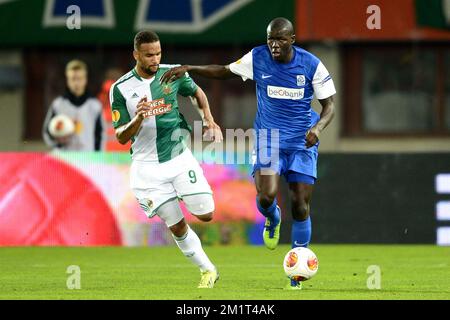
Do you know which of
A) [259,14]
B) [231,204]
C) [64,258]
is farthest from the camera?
[259,14]

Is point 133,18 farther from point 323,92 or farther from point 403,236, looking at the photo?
point 323,92

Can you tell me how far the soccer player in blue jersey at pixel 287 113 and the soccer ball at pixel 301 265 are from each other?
34 cm

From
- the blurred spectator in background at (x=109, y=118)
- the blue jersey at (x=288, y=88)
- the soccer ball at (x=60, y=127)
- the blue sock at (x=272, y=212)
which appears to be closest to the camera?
the blue jersey at (x=288, y=88)

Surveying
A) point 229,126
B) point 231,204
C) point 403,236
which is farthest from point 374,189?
point 229,126

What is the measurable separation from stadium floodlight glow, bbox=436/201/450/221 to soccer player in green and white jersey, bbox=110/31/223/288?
5.98 metres

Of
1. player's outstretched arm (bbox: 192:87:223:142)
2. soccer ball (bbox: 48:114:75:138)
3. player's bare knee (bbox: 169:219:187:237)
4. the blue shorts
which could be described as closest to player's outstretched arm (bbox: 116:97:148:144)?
player's outstretched arm (bbox: 192:87:223:142)

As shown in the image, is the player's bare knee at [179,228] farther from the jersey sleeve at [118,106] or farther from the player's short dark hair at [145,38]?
the player's short dark hair at [145,38]

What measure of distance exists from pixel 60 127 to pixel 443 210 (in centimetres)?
535

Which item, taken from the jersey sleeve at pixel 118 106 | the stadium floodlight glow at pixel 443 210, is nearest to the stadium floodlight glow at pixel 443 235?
the stadium floodlight glow at pixel 443 210

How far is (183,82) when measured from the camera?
1112 centimetres

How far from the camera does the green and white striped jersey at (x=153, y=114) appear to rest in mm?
10883

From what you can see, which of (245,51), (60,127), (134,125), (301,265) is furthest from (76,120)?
(301,265)

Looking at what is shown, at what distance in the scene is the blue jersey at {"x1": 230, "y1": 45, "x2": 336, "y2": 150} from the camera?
1103cm

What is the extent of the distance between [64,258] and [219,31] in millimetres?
7187
